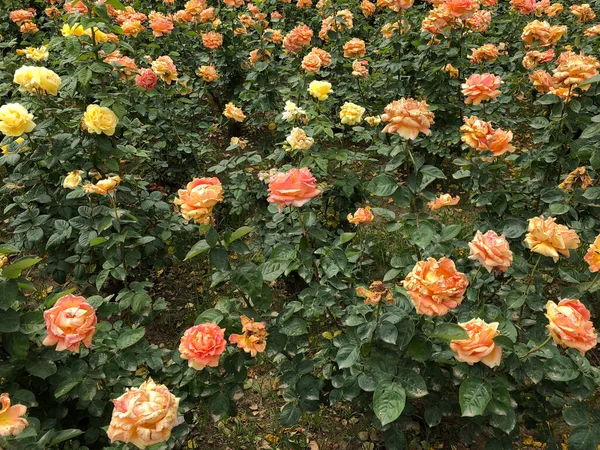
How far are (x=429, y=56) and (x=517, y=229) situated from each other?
209cm

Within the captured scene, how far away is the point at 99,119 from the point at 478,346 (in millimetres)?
1974

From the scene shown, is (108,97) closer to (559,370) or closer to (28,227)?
(28,227)

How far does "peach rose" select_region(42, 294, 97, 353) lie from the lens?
4.93ft

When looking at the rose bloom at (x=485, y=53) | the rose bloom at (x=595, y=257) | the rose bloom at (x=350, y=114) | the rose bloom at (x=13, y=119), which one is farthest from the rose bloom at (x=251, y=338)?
the rose bloom at (x=485, y=53)

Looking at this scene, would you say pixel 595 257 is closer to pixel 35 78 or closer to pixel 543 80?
pixel 543 80

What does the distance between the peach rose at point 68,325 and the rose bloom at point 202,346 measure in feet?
1.04

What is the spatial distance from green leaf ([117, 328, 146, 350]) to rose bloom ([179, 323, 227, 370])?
288 mm

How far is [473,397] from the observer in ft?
4.58

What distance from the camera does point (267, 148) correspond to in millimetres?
4043

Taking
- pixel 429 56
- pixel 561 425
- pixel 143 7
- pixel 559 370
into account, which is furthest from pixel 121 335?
pixel 143 7

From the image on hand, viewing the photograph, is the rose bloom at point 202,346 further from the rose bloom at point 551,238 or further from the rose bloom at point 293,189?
the rose bloom at point 551,238

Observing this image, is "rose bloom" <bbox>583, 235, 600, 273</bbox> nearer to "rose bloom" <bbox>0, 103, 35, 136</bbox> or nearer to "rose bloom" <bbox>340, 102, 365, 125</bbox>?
"rose bloom" <bbox>340, 102, 365, 125</bbox>

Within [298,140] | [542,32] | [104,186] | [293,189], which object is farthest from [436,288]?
[542,32]

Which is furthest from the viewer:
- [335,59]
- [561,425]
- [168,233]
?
[335,59]
